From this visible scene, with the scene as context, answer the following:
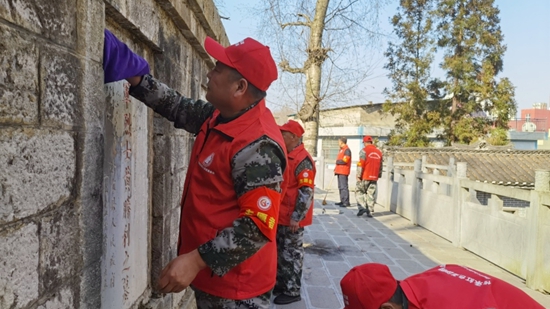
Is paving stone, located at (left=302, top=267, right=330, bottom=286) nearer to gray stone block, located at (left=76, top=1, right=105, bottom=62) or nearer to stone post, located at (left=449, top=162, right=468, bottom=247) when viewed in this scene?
stone post, located at (left=449, top=162, right=468, bottom=247)

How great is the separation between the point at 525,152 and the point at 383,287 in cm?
1691

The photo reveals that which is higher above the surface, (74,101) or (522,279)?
(74,101)

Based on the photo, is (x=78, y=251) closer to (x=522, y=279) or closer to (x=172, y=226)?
(x=172, y=226)

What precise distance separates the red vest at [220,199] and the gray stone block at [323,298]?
2.68 m

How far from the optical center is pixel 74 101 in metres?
1.46

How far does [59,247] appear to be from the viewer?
4.54 ft

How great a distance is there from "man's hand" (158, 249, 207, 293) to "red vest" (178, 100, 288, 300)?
0.19 m

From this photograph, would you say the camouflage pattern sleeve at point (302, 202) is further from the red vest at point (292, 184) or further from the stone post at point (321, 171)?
the stone post at point (321, 171)

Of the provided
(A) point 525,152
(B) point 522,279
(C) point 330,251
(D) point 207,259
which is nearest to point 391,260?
(C) point 330,251

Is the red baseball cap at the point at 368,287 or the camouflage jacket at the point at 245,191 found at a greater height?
the camouflage jacket at the point at 245,191

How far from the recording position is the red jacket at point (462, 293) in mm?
1744

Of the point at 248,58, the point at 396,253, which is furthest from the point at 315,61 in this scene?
the point at 248,58

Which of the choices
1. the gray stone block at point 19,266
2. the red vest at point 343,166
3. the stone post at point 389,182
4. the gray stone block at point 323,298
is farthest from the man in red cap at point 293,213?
the stone post at point 389,182

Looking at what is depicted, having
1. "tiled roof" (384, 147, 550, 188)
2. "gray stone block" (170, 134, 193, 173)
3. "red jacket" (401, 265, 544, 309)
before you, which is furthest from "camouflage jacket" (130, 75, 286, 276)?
"tiled roof" (384, 147, 550, 188)
